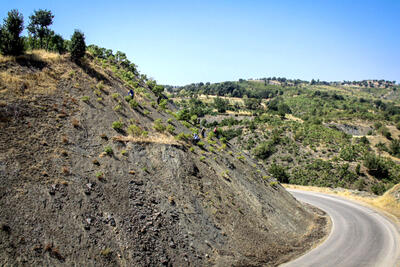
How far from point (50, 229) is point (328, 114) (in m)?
110

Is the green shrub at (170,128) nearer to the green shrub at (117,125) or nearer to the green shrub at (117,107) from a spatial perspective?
the green shrub at (117,107)

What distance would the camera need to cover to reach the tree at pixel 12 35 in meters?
19.0

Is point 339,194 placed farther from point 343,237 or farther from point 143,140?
point 143,140

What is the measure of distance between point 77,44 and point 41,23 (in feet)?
16.9

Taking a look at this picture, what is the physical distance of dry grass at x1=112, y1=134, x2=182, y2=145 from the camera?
1778 cm

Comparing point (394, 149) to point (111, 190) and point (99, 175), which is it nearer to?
point (111, 190)

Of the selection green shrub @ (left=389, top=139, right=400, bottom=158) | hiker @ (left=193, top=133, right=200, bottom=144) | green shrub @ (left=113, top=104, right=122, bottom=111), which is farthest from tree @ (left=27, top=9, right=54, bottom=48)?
green shrub @ (left=389, top=139, right=400, bottom=158)

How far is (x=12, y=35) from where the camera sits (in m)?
19.2

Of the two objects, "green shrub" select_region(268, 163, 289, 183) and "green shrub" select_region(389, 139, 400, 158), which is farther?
"green shrub" select_region(389, 139, 400, 158)

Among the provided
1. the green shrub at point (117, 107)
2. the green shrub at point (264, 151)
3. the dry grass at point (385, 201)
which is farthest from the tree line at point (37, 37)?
the green shrub at point (264, 151)

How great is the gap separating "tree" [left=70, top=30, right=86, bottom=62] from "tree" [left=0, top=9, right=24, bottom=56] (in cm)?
408

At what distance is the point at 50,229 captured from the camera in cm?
1095

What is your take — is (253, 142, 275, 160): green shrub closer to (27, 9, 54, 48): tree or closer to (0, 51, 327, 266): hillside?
(0, 51, 327, 266): hillside

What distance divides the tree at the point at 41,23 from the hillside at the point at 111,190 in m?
4.73
